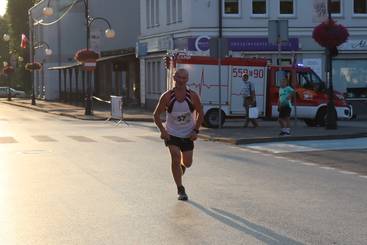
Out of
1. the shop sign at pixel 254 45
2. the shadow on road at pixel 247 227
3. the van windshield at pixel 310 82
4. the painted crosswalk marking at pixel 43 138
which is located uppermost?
the shop sign at pixel 254 45

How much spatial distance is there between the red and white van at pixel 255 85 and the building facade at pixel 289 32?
9.10 metres

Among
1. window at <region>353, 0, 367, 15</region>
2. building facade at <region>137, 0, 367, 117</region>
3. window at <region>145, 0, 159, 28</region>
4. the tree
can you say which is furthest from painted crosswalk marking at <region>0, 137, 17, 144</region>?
the tree

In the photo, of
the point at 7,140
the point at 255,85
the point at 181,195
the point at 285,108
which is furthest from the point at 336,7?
the point at 181,195

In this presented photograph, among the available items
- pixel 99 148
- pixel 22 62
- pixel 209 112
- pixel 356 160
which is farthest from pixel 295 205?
pixel 22 62

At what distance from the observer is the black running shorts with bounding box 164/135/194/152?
A: 972cm

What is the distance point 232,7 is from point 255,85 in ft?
36.5

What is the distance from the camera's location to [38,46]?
67.6m

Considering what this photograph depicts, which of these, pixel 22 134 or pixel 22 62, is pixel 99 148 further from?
pixel 22 62

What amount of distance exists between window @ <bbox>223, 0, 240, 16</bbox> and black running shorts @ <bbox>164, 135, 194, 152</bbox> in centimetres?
2584

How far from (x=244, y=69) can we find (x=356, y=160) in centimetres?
1065

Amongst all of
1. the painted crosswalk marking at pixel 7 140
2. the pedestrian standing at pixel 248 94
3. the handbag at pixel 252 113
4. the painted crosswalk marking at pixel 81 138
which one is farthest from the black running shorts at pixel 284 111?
the painted crosswalk marking at pixel 7 140

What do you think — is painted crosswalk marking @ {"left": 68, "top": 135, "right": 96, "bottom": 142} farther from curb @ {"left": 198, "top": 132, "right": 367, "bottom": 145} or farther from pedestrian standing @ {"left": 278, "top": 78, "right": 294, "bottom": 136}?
pedestrian standing @ {"left": 278, "top": 78, "right": 294, "bottom": 136}

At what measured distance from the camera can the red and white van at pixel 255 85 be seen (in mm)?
24422

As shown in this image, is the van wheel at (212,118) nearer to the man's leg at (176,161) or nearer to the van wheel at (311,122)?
the van wheel at (311,122)
